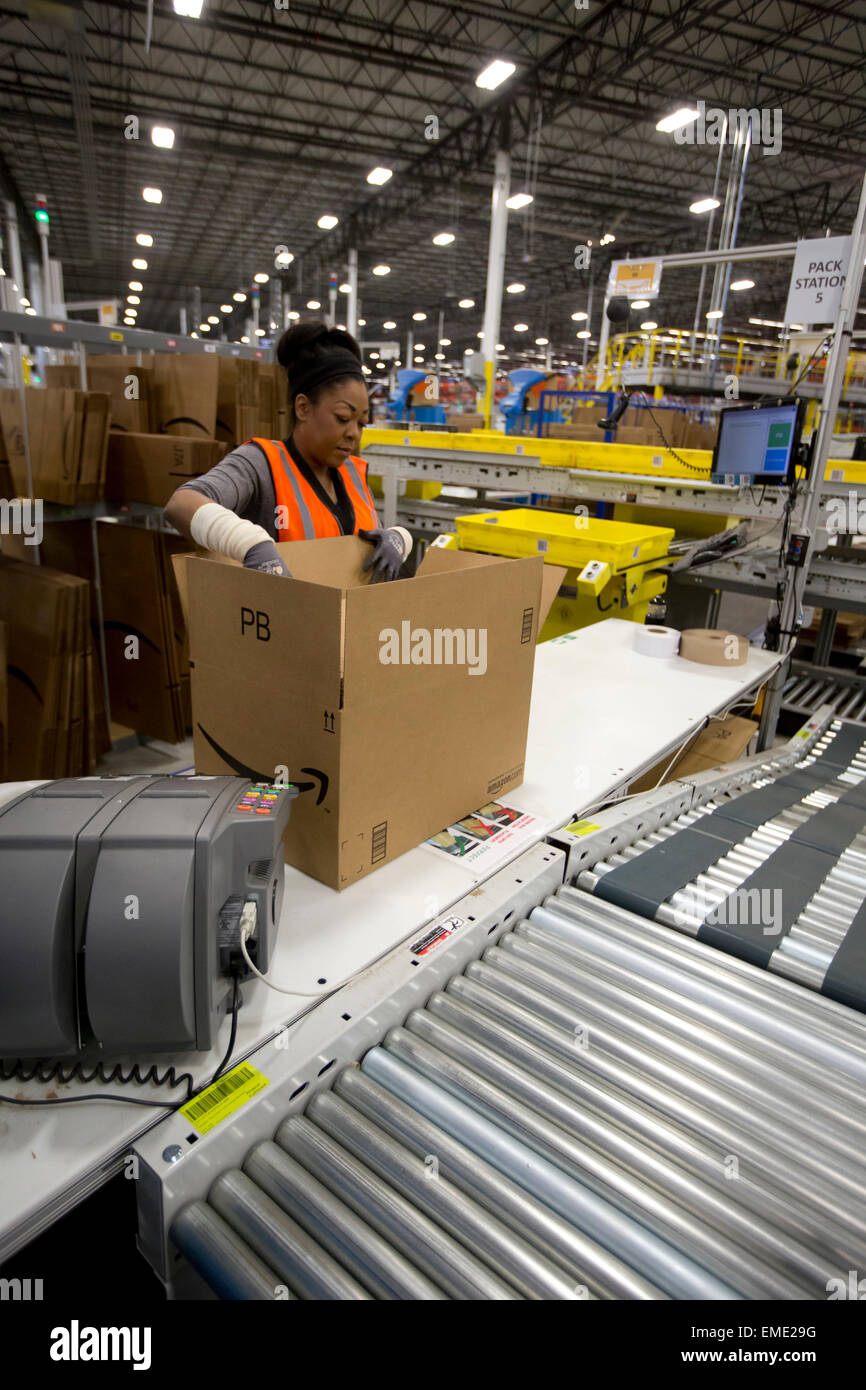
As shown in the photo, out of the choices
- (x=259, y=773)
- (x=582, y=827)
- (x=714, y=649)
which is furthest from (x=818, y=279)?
(x=259, y=773)

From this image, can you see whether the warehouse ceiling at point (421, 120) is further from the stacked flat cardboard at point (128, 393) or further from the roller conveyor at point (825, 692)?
the roller conveyor at point (825, 692)

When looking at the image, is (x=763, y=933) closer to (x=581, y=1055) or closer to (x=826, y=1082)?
(x=826, y=1082)

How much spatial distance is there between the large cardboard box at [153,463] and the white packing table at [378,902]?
1801mm

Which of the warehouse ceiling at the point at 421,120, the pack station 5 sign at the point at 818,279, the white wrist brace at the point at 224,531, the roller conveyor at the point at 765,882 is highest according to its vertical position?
the warehouse ceiling at the point at 421,120

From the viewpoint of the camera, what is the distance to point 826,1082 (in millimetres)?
892

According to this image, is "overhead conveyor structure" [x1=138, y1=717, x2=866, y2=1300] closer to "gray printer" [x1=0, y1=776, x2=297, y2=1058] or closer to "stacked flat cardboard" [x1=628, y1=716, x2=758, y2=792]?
"gray printer" [x1=0, y1=776, x2=297, y2=1058]

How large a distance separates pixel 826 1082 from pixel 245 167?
16464 mm

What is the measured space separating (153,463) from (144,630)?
2.58 ft

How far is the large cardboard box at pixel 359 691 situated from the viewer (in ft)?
3.34

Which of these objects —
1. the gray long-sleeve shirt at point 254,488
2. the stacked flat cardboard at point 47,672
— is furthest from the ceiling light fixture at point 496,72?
the gray long-sleeve shirt at point 254,488

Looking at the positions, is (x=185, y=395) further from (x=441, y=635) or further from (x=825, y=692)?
(x=825, y=692)

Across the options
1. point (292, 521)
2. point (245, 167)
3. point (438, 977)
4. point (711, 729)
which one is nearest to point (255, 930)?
point (438, 977)

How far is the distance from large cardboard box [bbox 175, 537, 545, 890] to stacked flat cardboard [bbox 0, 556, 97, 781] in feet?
6.20

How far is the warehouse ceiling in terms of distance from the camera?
8648mm
